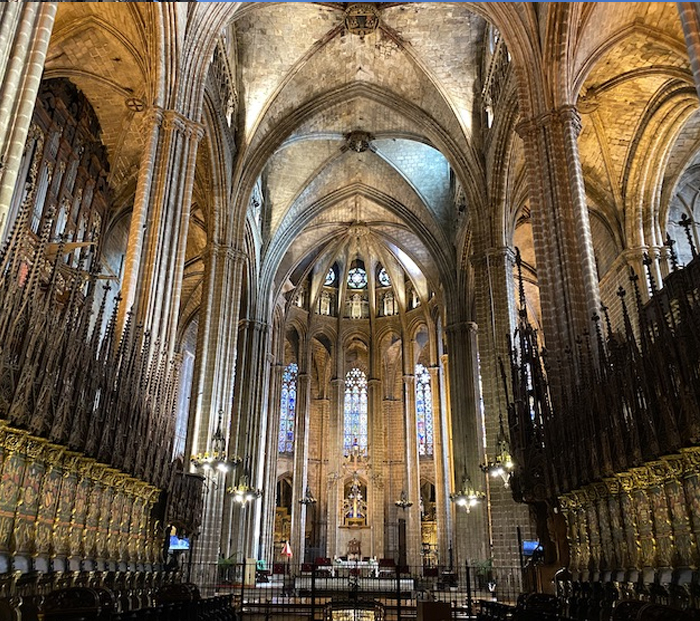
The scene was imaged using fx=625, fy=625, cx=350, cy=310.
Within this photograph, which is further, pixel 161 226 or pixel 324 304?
pixel 324 304

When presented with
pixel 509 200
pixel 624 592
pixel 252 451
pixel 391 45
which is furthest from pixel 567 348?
pixel 252 451

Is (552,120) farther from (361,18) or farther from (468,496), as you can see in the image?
(468,496)

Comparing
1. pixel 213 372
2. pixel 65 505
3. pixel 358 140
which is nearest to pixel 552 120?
pixel 213 372

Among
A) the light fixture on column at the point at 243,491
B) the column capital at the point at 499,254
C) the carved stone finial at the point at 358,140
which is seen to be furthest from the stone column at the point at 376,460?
the column capital at the point at 499,254

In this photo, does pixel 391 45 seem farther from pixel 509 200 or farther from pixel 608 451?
pixel 608 451

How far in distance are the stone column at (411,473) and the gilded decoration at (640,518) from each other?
20003 millimetres

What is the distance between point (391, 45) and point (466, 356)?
1170 cm

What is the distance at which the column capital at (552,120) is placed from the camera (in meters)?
12.8

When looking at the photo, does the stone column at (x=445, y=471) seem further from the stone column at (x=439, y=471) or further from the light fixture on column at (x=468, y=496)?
the light fixture on column at (x=468, y=496)

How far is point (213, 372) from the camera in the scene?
17266mm

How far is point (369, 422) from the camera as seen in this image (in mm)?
33312

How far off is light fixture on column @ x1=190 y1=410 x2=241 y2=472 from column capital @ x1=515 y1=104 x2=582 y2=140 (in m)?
10.3

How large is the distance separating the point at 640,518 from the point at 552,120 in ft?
27.0

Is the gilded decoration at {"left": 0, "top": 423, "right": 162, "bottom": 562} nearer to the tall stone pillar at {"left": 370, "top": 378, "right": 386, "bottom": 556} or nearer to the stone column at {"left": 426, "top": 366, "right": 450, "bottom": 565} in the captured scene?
the stone column at {"left": 426, "top": 366, "right": 450, "bottom": 565}
